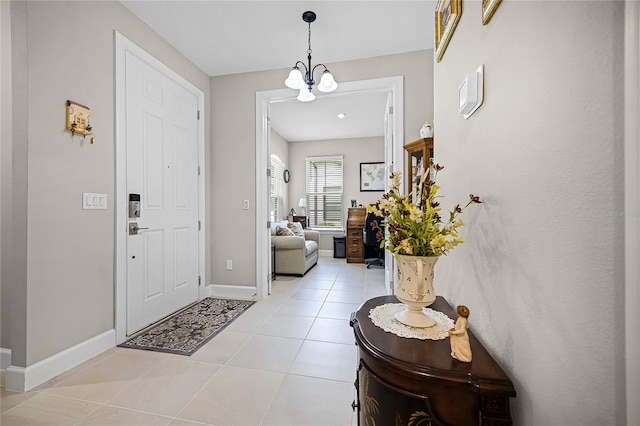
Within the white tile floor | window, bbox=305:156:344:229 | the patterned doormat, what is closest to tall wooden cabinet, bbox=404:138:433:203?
the white tile floor

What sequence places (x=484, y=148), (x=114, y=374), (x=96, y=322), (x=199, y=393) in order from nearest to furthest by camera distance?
(x=484, y=148) → (x=199, y=393) → (x=114, y=374) → (x=96, y=322)

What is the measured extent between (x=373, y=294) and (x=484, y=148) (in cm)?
279

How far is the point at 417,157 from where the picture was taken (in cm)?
293

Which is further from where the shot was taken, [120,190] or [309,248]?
[309,248]

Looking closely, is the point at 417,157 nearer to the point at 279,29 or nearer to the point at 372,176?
the point at 279,29

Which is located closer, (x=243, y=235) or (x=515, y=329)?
(x=515, y=329)

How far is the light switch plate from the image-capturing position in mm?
1919

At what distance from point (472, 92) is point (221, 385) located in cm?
193

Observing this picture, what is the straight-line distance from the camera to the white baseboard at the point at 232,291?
3293mm

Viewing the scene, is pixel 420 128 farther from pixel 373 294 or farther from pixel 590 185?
pixel 590 185

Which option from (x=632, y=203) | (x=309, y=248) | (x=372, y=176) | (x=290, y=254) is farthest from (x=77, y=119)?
(x=372, y=176)

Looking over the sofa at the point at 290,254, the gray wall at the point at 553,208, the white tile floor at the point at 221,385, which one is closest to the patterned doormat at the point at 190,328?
the white tile floor at the point at 221,385

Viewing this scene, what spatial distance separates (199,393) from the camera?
1577 millimetres

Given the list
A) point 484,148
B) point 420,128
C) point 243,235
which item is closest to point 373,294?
point 243,235
